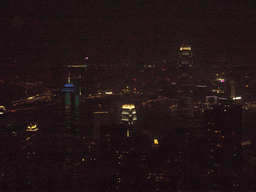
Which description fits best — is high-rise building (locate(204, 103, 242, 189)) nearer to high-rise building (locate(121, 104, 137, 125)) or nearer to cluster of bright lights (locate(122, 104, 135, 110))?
high-rise building (locate(121, 104, 137, 125))

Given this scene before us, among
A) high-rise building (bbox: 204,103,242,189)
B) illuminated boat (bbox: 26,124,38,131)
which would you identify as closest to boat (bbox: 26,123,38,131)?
illuminated boat (bbox: 26,124,38,131)

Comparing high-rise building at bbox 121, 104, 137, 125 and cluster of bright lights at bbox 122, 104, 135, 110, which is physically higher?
cluster of bright lights at bbox 122, 104, 135, 110

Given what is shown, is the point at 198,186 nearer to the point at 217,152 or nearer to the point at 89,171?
the point at 217,152

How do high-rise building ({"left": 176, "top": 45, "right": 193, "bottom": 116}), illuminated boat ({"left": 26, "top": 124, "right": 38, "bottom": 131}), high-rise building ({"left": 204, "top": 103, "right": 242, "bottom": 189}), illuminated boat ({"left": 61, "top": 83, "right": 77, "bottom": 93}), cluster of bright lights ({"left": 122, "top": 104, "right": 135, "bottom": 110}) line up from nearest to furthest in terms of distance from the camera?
high-rise building ({"left": 204, "top": 103, "right": 242, "bottom": 189}) → illuminated boat ({"left": 26, "top": 124, "right": 38, "bottom": 131}) → cluster of bright lights ({"left": 122, "top": 104, "right": 135, "bottom": 110}) → illuminated boat ({"left": 61, "top": 83, "right": 77, "bottom": 93}) → high-rise building ({"left": 176, "top": 45, "right": 193, "bottom": 116})

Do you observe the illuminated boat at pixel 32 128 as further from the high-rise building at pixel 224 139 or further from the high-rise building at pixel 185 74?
the high-rise building at pixel 185 74

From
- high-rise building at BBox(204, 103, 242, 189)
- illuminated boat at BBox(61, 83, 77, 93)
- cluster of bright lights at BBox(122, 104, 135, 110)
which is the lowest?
high-rise building at BBox(204, 103, 242, 189)

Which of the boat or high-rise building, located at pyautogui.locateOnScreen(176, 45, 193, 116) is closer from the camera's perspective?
the boat

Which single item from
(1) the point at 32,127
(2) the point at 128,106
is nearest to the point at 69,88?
(2) the point at 128,106

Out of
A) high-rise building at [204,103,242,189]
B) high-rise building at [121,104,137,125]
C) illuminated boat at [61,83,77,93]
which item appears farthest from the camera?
illuminated boat at [61,83,77,93]

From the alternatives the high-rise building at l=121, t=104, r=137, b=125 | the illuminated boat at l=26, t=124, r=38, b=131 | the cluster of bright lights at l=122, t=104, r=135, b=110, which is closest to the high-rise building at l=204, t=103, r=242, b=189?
the high-rise building at l=121, t=104, r=137, b=125

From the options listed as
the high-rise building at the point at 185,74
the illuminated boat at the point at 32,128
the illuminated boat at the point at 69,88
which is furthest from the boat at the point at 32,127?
the high-rise building at the point at 185,74
